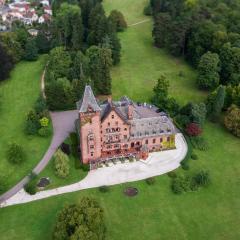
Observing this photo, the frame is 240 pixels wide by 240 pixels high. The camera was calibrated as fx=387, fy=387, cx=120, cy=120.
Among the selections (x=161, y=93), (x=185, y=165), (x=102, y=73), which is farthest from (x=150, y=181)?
(x=102, y=73)

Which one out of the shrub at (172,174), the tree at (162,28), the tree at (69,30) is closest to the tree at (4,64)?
the tree at (69,30)

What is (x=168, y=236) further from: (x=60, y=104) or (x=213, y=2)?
(x=213, y=2)

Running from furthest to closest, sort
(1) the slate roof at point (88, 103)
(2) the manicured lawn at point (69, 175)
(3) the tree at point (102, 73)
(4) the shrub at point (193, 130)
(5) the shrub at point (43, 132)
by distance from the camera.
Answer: (3) the tree at point (102, 73) → (5) the shrub at point (43, 132) → (4) the shrub at point (193, 130) → (2) the manicured lawn at point (69, 175) → (1) the slate roof at point (88, 103)

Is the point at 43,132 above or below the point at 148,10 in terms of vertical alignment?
below

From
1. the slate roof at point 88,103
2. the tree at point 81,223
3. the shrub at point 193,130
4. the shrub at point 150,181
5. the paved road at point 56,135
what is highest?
the slate roof at point 88,103

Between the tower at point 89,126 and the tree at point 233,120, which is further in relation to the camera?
the tree at point 233,120

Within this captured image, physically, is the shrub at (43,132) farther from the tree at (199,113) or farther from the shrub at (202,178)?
the shrub at (202,178)

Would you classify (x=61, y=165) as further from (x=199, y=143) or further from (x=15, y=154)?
(x=199, y=143)

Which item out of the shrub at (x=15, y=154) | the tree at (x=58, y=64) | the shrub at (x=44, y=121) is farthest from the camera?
the tree at (x=58, y=64)
